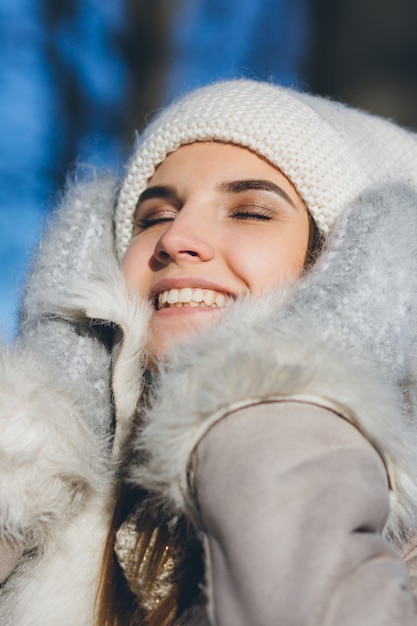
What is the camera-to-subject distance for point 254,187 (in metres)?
1.64

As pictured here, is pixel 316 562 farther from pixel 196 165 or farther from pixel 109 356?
pixel 196 165

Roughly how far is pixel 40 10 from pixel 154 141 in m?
4.04

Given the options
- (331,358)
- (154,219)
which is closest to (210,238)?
(154,219)

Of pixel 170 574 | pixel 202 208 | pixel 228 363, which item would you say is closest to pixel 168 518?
pixel 170 574

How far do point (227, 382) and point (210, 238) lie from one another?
555 millimetres

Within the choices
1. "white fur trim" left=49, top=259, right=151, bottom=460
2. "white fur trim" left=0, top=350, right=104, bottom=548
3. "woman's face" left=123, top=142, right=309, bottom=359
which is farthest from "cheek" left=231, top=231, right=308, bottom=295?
"white fur trim" left=0, top=350, right=104, bottom=548

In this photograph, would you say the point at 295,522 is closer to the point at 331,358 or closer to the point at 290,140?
the point at 331,358

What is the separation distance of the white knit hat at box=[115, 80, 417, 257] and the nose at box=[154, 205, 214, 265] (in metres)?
0.25

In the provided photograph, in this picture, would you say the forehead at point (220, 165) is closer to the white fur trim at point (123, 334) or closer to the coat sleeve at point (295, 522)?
the white fur trim at point (123, 334)

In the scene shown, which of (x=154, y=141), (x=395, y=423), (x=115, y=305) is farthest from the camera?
(x=154, y=141)

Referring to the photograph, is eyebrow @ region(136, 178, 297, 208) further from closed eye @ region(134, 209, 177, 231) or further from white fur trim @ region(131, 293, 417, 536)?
white fur trim @ region(131, 293, 417, 536)

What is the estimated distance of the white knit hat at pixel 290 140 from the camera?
1.68 meters

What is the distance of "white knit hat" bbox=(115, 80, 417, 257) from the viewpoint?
1.68m

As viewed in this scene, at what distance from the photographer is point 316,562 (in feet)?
2.93
